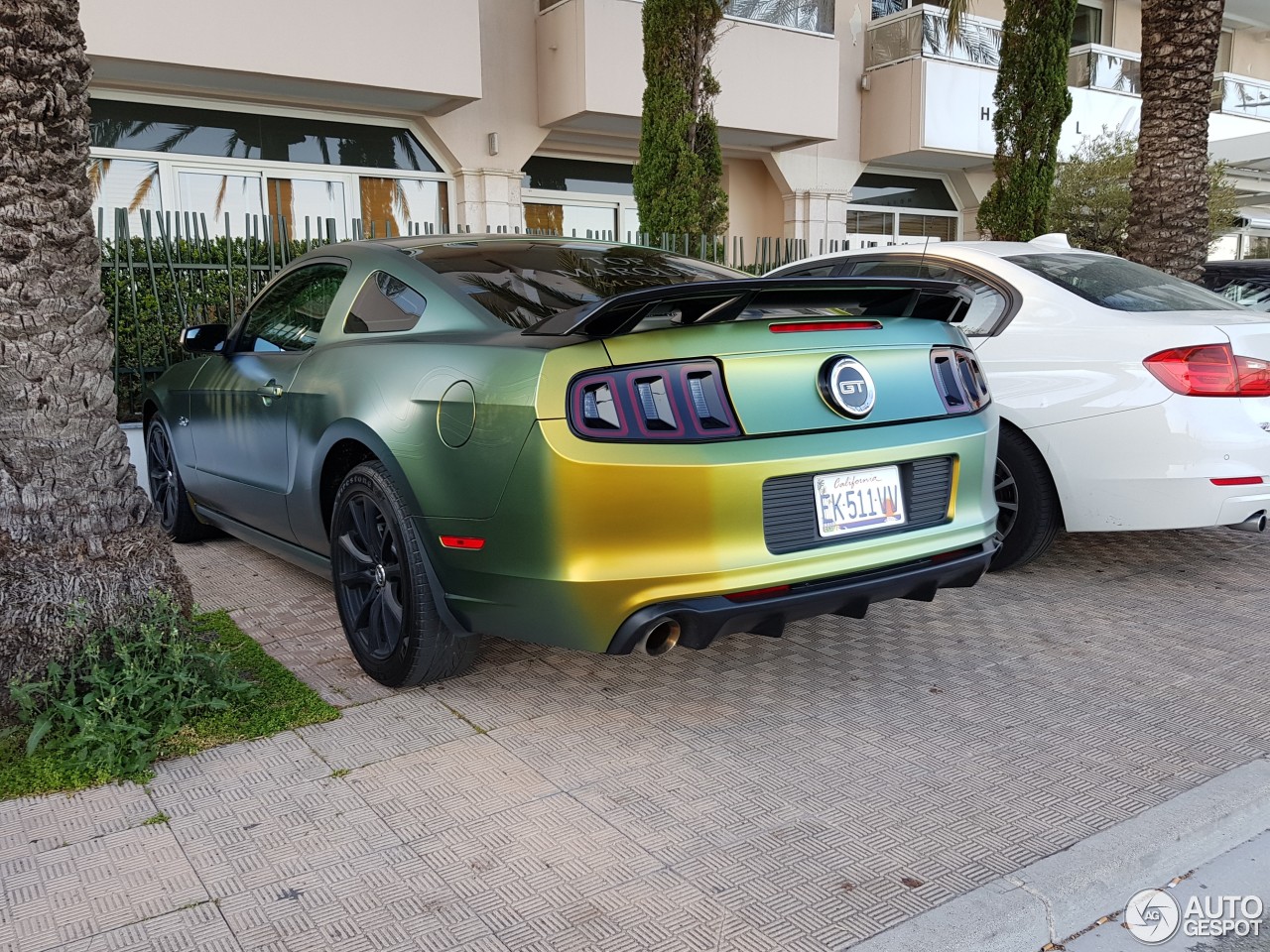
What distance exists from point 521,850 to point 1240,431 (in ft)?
11.1

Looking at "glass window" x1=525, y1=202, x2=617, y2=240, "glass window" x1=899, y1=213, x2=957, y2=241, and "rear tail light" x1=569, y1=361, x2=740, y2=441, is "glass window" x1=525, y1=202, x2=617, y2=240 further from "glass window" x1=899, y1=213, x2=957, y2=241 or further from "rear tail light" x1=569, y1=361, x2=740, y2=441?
"rear tail light" x1=569, y1=361, x2=740, y2=441

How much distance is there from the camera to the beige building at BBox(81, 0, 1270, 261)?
1162 cm

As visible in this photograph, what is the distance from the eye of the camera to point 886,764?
120 inches

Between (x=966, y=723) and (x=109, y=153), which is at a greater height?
(x=109, y=153)

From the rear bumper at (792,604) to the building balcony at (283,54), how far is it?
10.0 m

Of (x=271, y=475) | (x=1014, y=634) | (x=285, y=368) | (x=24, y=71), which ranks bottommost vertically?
(x=1014, y=634)

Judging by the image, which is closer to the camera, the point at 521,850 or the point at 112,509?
the point at 521,850

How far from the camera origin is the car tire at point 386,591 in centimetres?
330

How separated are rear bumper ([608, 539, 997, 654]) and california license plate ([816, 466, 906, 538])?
142mm

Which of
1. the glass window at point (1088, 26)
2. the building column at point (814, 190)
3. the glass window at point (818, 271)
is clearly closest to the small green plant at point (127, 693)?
the glass window at point (818, 271)

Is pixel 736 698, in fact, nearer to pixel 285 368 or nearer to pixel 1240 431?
pixel 285 368

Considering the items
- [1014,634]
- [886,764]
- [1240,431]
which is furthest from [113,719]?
[1240,431]
